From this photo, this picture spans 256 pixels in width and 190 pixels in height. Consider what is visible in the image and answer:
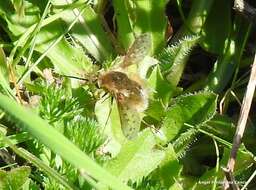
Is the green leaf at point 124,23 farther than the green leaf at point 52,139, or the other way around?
the green leaf at point 124,23

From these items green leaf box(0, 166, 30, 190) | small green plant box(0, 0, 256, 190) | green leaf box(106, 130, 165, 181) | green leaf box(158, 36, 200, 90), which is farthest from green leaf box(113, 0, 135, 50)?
green leaf box(0, 166, 30, 190)

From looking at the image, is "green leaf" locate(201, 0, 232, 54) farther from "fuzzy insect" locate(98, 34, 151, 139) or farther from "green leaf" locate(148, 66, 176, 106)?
"fuzzy insect" locate(98, 34, 151, 139)

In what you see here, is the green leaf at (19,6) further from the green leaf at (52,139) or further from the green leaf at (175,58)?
the green leaf at (52,139)

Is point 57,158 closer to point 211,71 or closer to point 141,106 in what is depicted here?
point 141,106

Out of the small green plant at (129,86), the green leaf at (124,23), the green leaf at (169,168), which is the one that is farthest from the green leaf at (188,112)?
the green leaf at (124,23)

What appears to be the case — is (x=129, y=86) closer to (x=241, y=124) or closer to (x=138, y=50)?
(x=138, y=50)

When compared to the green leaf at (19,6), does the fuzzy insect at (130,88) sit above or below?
below
